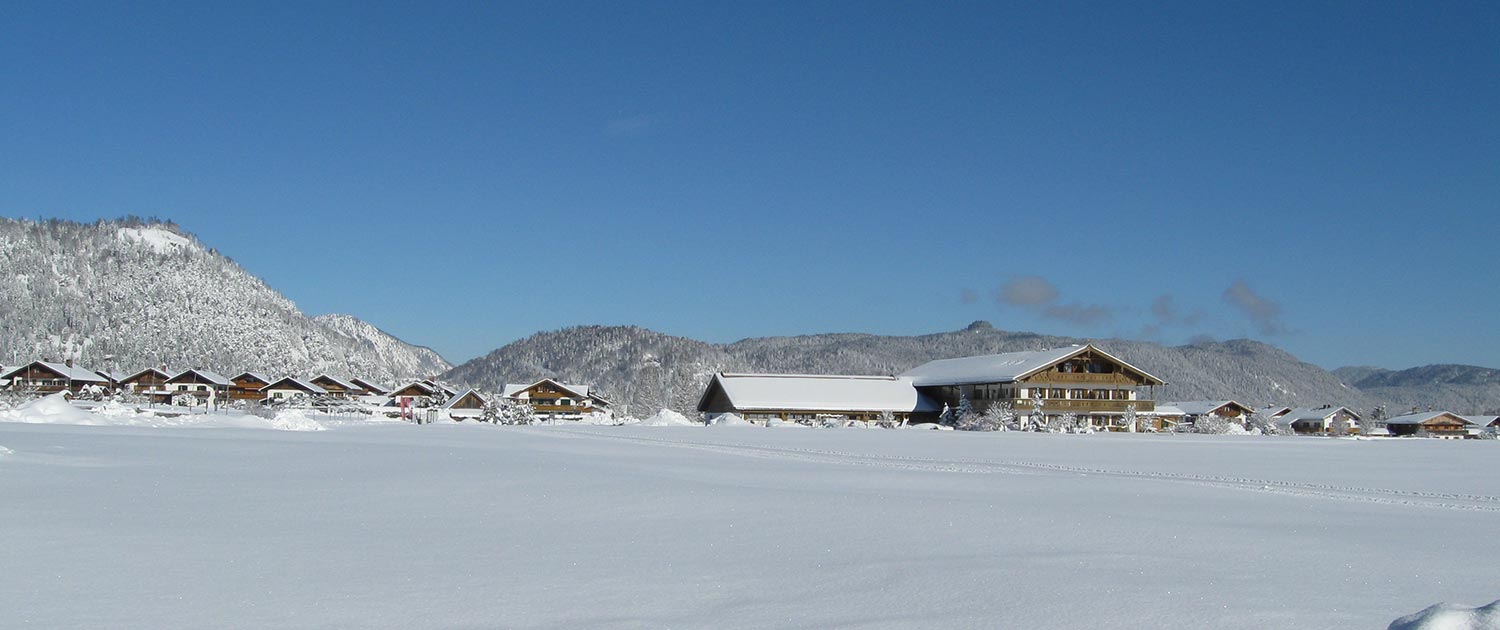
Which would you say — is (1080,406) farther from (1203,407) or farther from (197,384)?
(197,384)

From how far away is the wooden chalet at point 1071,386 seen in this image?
198 feet

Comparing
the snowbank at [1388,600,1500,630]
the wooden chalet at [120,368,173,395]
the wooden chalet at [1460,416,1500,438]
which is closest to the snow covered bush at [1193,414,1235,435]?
the wooden chalet at [1460,416,1500,438]

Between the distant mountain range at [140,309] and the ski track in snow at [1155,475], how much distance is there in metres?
130

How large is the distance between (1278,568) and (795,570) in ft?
10.7

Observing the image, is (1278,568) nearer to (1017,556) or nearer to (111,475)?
(1017,556)

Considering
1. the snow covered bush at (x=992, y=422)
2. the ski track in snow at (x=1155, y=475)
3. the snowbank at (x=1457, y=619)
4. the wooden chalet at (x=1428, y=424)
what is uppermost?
the wooden chalet at (x=1428, y=424)

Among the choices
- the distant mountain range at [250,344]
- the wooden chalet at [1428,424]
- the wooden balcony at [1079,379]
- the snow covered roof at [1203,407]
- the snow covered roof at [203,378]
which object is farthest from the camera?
the distant mountain range at [250,344]

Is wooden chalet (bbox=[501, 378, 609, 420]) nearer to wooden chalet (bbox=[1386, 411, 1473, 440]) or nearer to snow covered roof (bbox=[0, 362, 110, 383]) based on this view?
snow covered roof (bbox=[0, 362, 110, 383])

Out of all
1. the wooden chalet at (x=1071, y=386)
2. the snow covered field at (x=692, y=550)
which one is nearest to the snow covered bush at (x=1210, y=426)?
the wooden chalet at (x=1071, y=386)

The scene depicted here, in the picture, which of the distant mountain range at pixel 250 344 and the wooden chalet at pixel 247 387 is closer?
the wooden chalet at pixel 247 387

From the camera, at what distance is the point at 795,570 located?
6883 millimetres

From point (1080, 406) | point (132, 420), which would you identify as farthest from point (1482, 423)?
point (132, 420)

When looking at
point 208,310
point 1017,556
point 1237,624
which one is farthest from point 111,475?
point 208,310

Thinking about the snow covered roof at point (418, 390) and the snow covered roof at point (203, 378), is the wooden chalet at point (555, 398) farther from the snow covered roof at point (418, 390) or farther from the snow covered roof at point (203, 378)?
the snow covered roof at point (203, 378)
